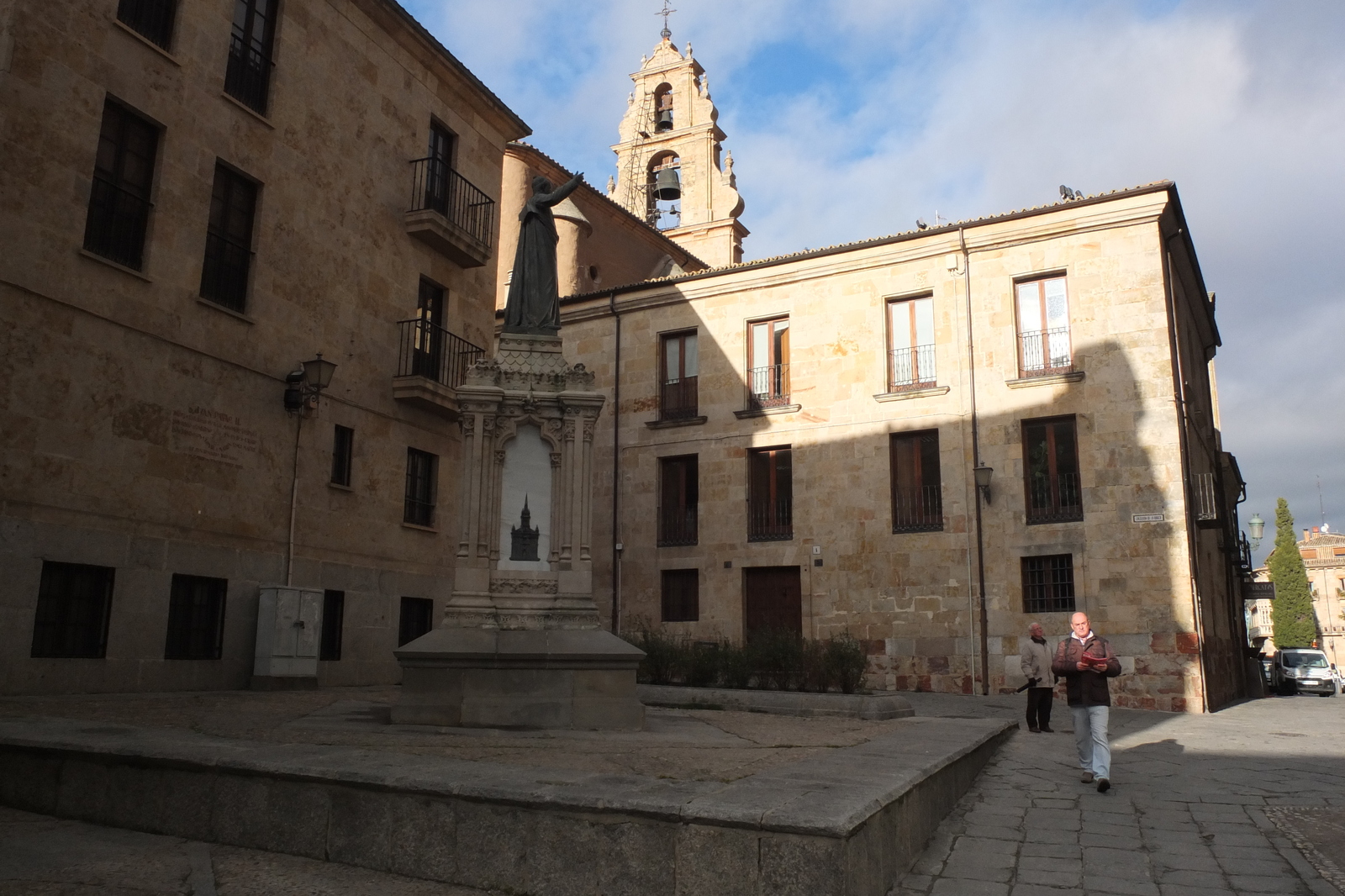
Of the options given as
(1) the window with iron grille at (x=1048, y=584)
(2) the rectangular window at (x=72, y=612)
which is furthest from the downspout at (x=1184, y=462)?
(2) the rectangular window at (x=72, y=612)

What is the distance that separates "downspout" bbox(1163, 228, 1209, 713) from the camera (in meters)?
17.1

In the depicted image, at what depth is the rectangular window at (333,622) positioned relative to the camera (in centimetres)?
1570

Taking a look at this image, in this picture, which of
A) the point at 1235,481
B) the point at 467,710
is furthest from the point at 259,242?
the point at 1235,481

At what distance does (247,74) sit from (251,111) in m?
0.73

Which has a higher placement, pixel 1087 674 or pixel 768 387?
pixel 768 387

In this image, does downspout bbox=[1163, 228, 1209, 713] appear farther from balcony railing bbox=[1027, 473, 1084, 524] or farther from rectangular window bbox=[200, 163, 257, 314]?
rectangular window bbox=[200, 163, 257, 314]

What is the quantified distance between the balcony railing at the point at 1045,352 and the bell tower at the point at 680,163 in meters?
15.8

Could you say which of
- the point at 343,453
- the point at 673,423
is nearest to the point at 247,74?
the point at 343,453

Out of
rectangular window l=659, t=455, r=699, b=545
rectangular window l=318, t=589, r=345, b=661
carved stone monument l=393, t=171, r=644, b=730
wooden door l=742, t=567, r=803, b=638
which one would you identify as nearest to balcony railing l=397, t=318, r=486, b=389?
rectangular window l=318, t=589, r=345, b=661

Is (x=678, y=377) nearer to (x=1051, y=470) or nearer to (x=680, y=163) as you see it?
(x=1051, y=470)

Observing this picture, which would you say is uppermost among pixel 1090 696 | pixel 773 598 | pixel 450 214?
pixel 450 214

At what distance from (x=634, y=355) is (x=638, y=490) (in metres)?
3.29

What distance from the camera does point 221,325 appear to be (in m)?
13.8

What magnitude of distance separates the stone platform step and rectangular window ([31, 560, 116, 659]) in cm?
580
